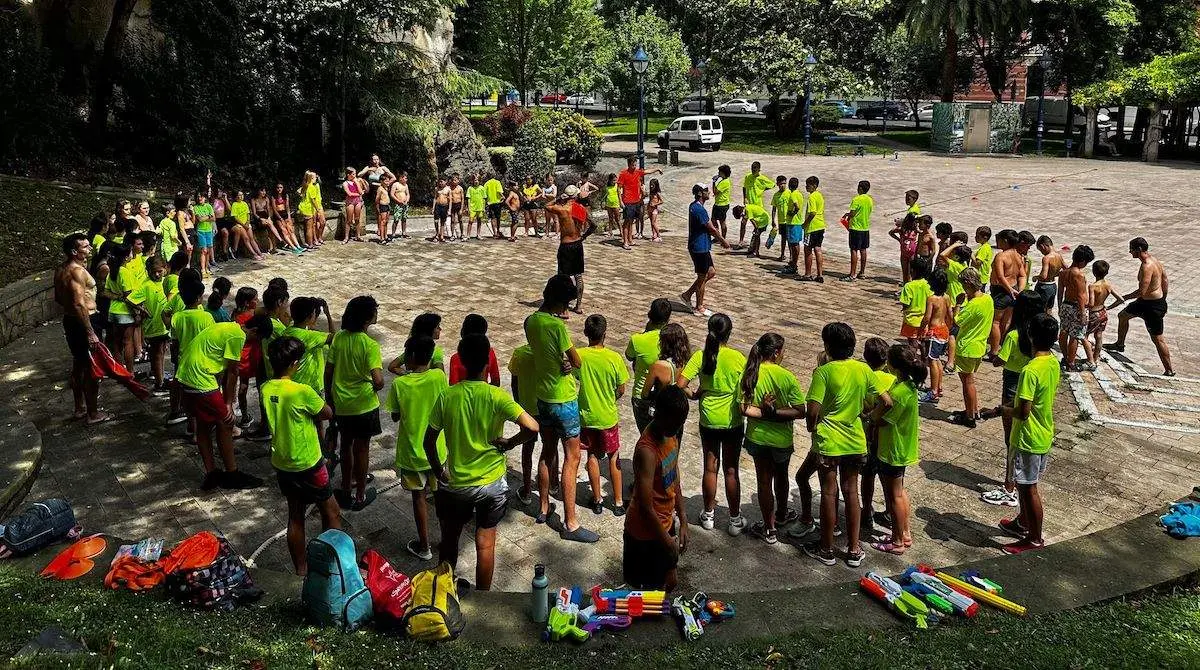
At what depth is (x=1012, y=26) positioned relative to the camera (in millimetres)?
38406

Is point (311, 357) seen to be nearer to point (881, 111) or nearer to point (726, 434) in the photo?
point (726, 434)

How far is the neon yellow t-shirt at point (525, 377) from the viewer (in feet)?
22.3

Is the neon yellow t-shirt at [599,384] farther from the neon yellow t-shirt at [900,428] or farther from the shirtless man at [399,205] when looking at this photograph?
the shirtless man at [399,205]

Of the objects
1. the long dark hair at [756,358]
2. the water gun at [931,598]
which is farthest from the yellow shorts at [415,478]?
the water gun at [931,598]

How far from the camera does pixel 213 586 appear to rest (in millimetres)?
5266

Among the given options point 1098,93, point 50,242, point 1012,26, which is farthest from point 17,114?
point 1012,26

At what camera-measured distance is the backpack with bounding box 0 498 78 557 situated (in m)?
5.90

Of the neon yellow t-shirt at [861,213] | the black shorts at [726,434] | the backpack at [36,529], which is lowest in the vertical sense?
the backpack at [36,529]

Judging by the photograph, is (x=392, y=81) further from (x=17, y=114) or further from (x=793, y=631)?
(x=793, y=631)

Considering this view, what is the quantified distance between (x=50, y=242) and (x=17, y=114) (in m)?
6.16

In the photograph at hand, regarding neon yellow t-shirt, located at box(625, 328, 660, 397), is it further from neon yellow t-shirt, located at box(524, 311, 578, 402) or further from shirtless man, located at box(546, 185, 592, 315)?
shirtless man, located at box(546, 185, 592, 315)

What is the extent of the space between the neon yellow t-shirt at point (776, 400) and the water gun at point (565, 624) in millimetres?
2019

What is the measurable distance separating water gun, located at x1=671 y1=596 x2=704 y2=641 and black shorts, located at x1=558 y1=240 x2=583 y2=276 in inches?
300

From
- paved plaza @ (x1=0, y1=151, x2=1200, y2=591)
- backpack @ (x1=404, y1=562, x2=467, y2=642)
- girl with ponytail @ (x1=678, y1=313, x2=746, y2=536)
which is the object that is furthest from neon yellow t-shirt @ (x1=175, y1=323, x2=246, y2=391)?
girl with ponytail @ (x1=678, y1=313, x2=746, y2=536)
